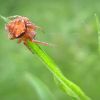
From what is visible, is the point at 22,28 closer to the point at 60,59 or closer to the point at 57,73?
the point at 57,73

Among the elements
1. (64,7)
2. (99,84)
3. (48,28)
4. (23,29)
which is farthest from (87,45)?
(23,29)

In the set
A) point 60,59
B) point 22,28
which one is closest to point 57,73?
point 22,28

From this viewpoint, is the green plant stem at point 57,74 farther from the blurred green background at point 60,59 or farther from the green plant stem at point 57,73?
the blurred green background at point 60,59

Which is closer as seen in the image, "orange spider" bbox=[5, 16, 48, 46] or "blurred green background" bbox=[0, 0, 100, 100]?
"orange spider" bbox=[5, 16, 48, 46]

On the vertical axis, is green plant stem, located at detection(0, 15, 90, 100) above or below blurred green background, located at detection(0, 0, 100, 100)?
below

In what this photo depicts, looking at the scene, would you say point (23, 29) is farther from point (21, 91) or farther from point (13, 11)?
point (13, 11)

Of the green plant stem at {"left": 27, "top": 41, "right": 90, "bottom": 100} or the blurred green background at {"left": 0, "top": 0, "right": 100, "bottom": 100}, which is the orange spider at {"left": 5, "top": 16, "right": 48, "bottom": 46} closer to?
the green plant stem at {"left": 27, "top": 41, "right": 90, "bottom": 100}

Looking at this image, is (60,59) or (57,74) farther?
(60,59)

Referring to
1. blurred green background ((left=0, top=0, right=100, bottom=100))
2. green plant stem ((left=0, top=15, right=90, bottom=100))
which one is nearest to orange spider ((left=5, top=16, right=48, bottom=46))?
green plant stem ((left=0, top=15, right=90, bottom=100))
